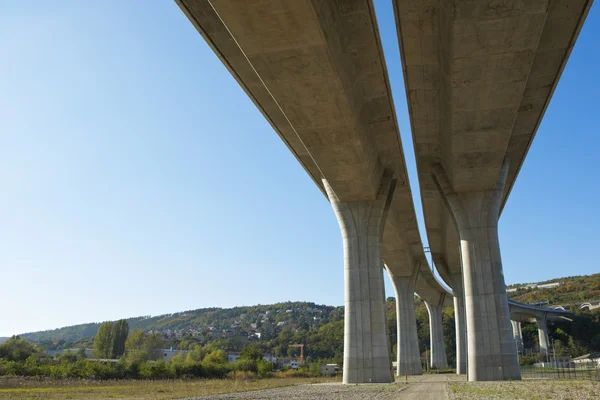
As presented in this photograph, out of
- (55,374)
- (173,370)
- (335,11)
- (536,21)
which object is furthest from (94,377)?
(536,21)

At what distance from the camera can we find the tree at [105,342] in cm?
9475

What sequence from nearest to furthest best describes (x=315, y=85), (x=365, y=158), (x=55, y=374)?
(x=315, y=85) → (x=365, y=158) → (x=55, y=374)

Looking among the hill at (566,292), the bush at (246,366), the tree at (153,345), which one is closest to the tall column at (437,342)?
the bush at (246,366)

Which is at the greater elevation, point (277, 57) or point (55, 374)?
point (277, 57)

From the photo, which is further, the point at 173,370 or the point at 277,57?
the point at 173,370

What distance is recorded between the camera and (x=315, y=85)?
53.8 feet

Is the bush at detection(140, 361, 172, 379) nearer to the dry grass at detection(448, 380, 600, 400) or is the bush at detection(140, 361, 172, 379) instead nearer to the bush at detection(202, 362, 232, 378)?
the bush at detection(202, 362, 232, 378)

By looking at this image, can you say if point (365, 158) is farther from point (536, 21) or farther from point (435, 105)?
point (536, 21)

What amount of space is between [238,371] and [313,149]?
4195 cm

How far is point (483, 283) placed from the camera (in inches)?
1048

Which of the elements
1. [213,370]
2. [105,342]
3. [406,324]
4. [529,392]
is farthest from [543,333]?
[529,392]

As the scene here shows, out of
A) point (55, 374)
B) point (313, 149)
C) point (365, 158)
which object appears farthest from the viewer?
point (55, 374)

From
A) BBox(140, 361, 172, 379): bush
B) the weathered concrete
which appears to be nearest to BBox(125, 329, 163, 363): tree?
BBox(140, 361, 172, 379): bush

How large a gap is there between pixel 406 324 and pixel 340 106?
4186cm
